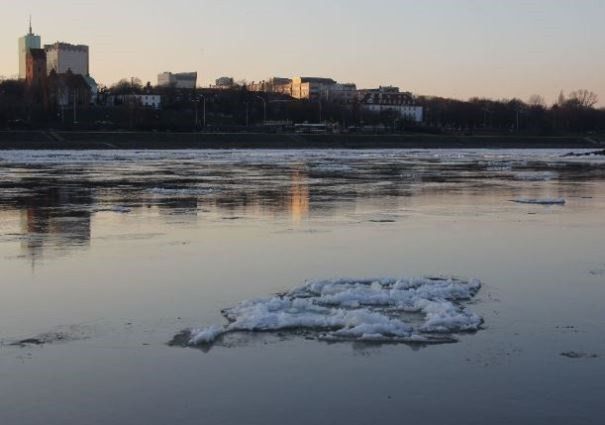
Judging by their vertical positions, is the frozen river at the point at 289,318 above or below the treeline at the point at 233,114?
below

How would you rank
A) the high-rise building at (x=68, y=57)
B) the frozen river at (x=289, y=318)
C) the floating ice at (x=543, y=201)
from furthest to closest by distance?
the high-rise building at (x=68, y=57) → the floating ice at (x=543, y=201) → the frozen river at (x=289, y=318)

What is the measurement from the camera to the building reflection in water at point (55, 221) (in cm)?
1216

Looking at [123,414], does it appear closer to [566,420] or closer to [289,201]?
[566,420]

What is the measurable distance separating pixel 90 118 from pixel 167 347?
9573 centimetres

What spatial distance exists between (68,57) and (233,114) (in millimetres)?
52642

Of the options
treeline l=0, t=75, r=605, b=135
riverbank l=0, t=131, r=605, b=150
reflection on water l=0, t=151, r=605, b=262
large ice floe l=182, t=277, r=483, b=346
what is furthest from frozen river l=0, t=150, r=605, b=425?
treeline l=0, t=75, r=605, b=135

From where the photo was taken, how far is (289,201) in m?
19.7

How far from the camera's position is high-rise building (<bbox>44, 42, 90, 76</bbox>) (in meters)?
148

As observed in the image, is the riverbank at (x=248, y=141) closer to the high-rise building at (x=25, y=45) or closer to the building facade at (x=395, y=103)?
the building facade at (x=395, y=103)

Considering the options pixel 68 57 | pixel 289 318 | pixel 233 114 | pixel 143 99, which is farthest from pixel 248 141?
pixel 68 57

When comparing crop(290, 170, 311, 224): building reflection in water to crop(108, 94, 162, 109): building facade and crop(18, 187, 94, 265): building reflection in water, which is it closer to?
crop(18, 187, 94, 265): building reflection in water

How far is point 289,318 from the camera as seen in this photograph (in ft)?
24.4

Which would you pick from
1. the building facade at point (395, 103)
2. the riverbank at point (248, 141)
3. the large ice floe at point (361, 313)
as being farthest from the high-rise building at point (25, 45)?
the large ice floe at point (361, 313)

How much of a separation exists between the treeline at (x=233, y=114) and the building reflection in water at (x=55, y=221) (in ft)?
203
